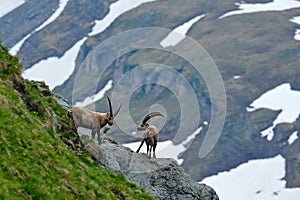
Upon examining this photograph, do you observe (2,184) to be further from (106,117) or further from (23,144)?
(106,117)

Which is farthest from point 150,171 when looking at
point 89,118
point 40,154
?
point 40,154

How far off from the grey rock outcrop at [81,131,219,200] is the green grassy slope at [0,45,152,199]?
5.83ft

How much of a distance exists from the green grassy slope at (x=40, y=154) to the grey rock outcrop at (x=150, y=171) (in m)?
1.78

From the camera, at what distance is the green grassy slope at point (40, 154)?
21562 millimetres

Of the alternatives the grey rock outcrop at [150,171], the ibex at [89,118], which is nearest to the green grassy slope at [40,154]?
the ibex at [89,118]

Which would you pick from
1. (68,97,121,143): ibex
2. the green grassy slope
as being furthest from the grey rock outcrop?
the green grassy slope

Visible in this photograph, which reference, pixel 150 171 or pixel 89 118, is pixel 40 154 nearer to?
pixel 89 118

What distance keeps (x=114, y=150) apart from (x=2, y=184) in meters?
15.8

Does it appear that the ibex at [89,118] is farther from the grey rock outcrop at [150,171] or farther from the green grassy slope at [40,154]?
the grey rock outcrop at [150,171]

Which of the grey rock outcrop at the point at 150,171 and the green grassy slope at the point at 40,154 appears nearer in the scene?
the green grassy slope at the point at 40,154

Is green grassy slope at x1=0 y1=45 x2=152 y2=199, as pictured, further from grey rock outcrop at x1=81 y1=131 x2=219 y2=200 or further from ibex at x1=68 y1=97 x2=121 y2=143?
grey rock outcrop at x1=81 y1=131 x2=219 y2=200

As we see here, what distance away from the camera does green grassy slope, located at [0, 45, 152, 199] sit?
849 inches

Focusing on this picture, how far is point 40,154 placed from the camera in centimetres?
2436

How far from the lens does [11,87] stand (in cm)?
2944
